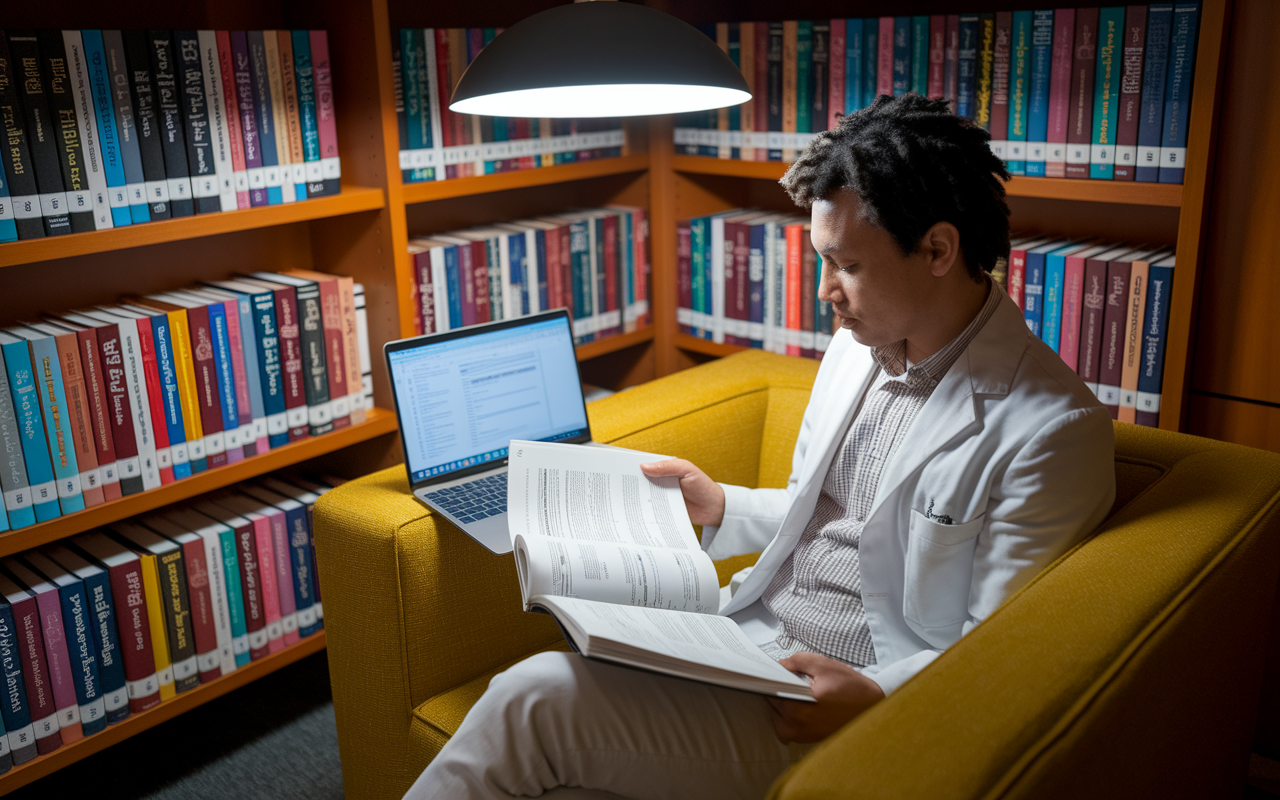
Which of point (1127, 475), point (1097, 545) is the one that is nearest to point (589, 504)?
point (1097, 545)

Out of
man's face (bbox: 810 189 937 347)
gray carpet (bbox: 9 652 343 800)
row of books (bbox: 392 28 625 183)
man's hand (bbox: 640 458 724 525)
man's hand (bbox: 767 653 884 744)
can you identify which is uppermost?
row of books (bbox: 392 28 625 183)

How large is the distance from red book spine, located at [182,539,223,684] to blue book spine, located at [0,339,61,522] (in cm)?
26

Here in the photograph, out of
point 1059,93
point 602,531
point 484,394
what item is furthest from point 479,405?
point 1059,93

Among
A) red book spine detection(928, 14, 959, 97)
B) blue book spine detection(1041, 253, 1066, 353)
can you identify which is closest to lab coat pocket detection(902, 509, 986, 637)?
blue book spine detection(1041, 253, 1066, 353)

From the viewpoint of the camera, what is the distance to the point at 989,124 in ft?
6.45

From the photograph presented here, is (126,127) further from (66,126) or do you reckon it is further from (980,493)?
(980,493)

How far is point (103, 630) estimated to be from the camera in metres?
1.78

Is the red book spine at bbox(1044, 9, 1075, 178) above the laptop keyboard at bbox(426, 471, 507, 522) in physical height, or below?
above

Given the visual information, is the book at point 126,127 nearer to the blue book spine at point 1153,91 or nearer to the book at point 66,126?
the book at point 66,126

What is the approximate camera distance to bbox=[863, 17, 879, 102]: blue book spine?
2068 millimetres

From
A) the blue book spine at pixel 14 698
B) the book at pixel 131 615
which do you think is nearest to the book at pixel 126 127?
the book at pixel 131 615

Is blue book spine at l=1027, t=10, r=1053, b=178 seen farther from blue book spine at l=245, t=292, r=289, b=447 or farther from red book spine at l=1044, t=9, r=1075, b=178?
blue book spine at l=245, t=292, r=289, b=447

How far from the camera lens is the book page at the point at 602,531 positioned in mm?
1320

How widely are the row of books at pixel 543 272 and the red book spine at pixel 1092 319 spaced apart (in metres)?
1.14
